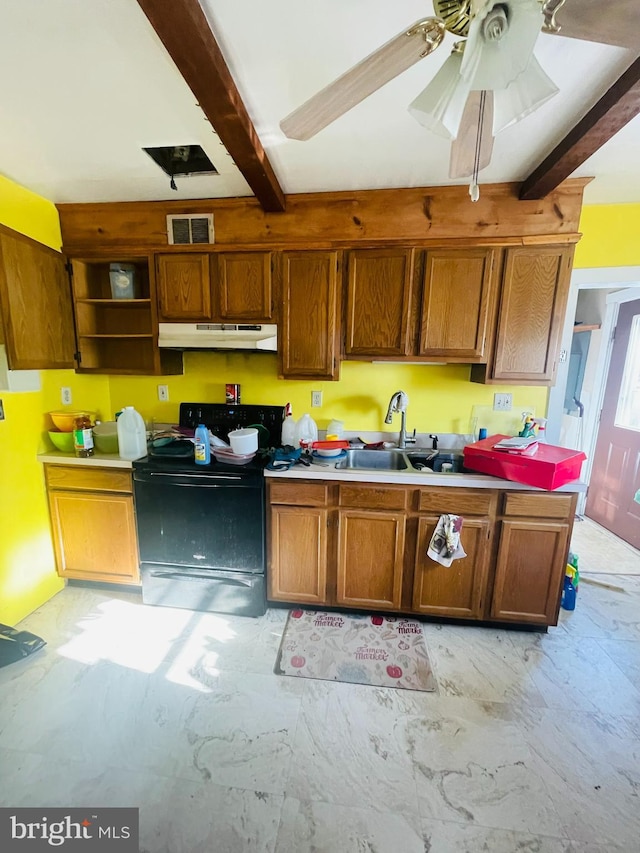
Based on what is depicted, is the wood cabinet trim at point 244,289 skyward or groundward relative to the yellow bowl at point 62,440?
skyward

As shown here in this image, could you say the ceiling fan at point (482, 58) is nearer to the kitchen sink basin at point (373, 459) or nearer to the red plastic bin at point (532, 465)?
the red plastic bin at point (532, 465)

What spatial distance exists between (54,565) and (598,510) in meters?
4.48

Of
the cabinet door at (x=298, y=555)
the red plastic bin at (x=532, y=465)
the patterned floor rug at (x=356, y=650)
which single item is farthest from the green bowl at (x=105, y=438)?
the red plastic bin at (x=532, y=465)

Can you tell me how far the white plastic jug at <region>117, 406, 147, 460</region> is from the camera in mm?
2068

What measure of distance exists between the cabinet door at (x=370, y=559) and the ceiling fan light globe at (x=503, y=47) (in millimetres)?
1684

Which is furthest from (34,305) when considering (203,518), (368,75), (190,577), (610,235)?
(610,235)

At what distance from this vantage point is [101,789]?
124 cm

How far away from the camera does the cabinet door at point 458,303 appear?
6.34 feet

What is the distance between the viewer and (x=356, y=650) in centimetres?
183

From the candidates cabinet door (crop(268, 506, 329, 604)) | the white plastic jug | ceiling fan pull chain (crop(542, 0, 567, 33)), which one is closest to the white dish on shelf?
cabinet door (crop(268, 506, 329, 604))

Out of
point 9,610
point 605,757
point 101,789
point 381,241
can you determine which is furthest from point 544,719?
point 9,610

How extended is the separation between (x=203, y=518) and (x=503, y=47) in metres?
2.13

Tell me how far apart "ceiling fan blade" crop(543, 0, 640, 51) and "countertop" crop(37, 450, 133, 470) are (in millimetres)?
2350

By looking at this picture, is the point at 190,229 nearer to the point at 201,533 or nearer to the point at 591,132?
the point at 201,533
